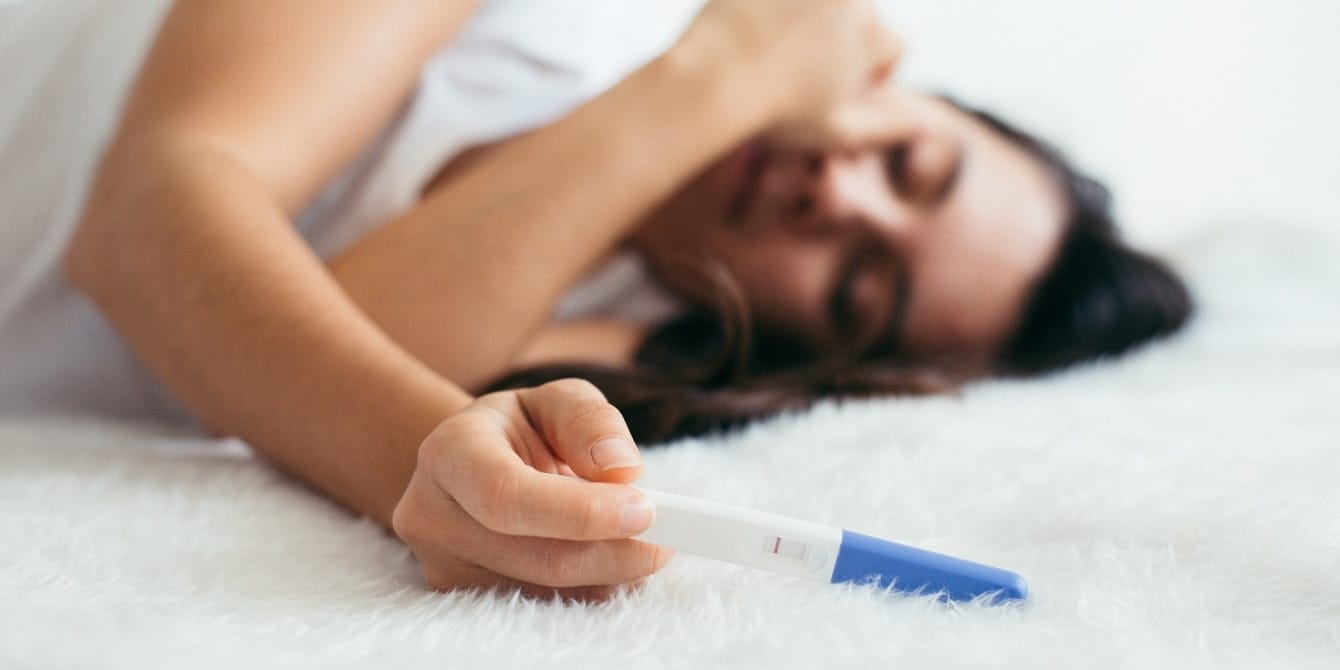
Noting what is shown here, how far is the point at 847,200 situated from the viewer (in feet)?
3.01

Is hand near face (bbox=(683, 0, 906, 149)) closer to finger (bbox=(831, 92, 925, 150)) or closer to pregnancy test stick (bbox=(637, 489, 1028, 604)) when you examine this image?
finger (bbox=(831, 92, 925, 150))

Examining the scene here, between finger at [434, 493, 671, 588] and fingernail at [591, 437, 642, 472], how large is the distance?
30 millimetres

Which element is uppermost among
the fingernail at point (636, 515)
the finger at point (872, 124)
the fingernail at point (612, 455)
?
the finger at point (872, 124)

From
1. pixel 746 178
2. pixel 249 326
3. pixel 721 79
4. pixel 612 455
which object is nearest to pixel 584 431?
pixel 612 455

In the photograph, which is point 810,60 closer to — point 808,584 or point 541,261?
point 541,261

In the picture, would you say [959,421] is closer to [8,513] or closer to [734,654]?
[734,654]

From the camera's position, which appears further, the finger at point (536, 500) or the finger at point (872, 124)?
the finger at point (872, 124)

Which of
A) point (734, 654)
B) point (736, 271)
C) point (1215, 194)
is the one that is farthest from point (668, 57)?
point (1215, 194)

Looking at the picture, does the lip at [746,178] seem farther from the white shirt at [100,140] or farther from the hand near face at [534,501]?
the hand near face at [534,501]

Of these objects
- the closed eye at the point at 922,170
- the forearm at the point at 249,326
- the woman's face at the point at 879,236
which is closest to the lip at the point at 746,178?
the woman's face at the point at 879,236

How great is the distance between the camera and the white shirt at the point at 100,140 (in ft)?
2.82

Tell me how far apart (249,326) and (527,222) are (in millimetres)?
218

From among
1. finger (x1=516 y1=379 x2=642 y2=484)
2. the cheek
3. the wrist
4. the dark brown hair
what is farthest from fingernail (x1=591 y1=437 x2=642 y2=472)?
the cheek

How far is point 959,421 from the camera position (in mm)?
712
